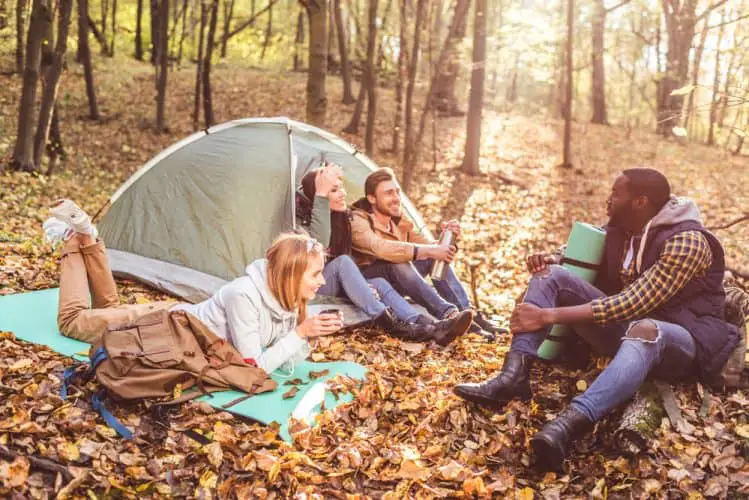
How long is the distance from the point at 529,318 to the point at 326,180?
2.39 meters

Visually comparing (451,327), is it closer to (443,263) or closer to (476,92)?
(443,263)

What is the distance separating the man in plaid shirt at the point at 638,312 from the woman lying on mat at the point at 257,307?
3.61 feet

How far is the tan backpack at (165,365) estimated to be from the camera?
3.61 m

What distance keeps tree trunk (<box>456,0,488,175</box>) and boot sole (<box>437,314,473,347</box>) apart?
28.1 feet

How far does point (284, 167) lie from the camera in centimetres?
625

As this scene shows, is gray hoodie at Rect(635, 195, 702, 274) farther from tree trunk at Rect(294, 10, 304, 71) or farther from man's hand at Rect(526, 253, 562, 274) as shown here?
tree trunk at Rect(294, 10, 304, 71)

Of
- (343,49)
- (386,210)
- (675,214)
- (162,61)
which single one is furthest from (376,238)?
(343,49)

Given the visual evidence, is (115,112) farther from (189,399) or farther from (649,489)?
(649,489)

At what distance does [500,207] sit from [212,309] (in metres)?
8.96

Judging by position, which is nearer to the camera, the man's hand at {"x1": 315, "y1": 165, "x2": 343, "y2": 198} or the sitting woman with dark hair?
the sitting woman with dark hair

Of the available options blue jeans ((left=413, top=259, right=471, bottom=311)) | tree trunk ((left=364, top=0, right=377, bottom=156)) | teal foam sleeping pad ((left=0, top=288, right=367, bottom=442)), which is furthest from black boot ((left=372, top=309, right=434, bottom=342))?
tree trunk ((left=364, top=0, right=377, bottom=156))

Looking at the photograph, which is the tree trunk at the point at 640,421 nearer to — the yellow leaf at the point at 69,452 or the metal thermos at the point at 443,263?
the metal thermos at the point at 443,263

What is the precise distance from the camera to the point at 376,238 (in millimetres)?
5754

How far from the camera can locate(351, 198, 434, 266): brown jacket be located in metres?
5.70
